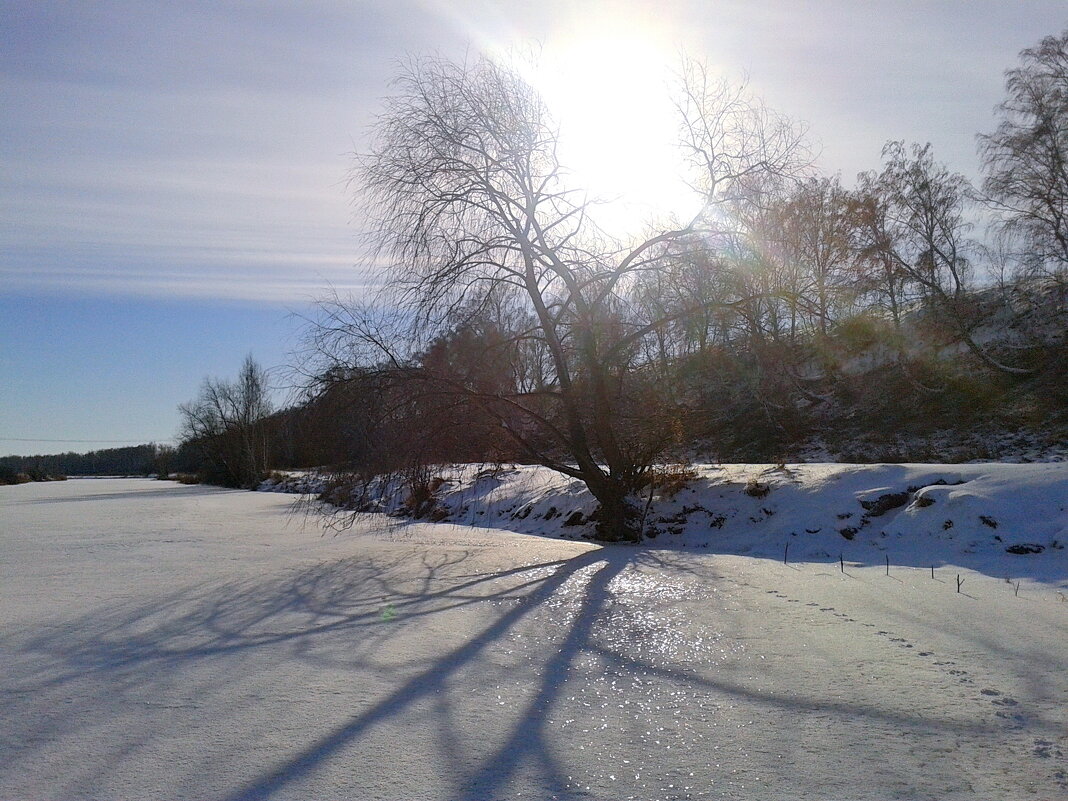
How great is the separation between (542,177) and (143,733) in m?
11.6

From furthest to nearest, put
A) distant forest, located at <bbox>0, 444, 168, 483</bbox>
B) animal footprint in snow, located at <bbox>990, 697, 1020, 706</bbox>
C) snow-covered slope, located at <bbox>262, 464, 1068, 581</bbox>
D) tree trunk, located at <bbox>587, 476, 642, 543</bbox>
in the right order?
distant forest, located at <bbox>0, 444, 168, 483</bbox>, tree trunk, located at <bbox>587, 476, 642, 543</bbox>, snow-covered slope, located at <bbox>262, 464, 1068, 581</bbox>, animal footprint in snow, located at <bbox>990, 697, 1020, 706</bbox>

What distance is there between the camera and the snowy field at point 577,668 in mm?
3779

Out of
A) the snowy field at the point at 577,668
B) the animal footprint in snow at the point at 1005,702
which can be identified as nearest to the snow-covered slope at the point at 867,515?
the snowy field at the point at 577,668

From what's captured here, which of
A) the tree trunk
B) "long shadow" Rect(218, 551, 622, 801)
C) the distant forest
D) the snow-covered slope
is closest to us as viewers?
"long shadow" Rect(218, 551, 622, 801)

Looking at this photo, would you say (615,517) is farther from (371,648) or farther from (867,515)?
(371,648)

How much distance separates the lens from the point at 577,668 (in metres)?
5.62

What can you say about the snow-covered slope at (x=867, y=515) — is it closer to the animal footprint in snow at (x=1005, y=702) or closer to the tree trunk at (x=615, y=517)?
the tree trunk at (x=615, y=517)

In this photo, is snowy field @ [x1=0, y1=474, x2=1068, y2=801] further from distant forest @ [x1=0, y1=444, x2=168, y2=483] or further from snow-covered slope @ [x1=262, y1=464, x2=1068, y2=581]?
distant forest @ [x1=0, y1=444, x2=168, y2=483]

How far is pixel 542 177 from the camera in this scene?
1416cm

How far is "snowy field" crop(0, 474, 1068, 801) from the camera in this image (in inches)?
149

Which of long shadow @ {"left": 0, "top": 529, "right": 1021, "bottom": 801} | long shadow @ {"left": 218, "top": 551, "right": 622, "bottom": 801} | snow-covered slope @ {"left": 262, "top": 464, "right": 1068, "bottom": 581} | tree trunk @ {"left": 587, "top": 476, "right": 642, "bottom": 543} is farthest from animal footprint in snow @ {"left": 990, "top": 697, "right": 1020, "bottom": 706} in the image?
tree trunk @ {"left": 587, "top": 476, "right": 642, "bottom": 543}

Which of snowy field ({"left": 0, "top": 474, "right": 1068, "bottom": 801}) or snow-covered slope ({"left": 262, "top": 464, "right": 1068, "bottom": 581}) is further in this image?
snow-covered slope ({"left": 262, "top": 464, "right": 1068, "bottom": 581})

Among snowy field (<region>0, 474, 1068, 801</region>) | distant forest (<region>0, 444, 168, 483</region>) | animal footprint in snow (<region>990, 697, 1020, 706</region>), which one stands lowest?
animal footprint in snow (<region>990, 697, 1020, 706</region>)

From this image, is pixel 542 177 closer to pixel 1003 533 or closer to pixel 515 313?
pixel 515 313
